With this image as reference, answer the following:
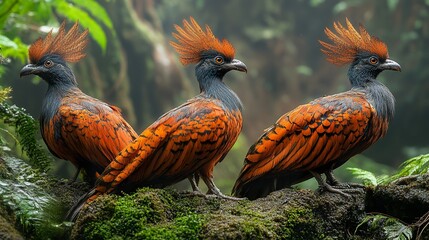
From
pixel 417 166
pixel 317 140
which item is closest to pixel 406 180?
pixel 417 166

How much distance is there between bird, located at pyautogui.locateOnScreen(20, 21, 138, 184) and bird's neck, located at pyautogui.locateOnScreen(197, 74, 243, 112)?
32.4 inches

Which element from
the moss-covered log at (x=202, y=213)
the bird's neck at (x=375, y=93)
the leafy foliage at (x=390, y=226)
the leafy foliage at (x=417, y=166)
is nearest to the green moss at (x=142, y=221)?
the moss-covered log at (x=202, y=213)

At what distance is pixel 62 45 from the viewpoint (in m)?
5.80

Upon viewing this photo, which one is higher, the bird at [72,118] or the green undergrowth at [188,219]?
the bird at [72,118]

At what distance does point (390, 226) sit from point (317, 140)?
92cm

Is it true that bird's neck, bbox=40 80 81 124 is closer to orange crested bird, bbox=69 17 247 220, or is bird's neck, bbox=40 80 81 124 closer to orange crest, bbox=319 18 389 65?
orange crested bird, bbox=69 17 247 220

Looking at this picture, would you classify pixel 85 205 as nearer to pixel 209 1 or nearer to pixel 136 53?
pixel 136 53

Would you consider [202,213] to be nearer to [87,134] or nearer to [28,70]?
[87,134]

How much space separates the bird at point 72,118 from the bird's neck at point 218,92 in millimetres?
822

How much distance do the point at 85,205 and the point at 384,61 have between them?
2981 mm

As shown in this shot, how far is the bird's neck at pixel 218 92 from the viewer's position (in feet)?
17.3

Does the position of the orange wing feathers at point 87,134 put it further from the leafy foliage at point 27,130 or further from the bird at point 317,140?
the bird at point 317,140

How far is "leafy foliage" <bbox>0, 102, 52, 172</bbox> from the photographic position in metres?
5.58

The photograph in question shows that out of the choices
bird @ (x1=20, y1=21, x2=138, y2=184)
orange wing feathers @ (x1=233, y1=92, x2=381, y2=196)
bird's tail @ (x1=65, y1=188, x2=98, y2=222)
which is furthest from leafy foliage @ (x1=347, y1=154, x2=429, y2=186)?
bird's tail @ (x1=65, y1=188, x2=98, y2=222)
